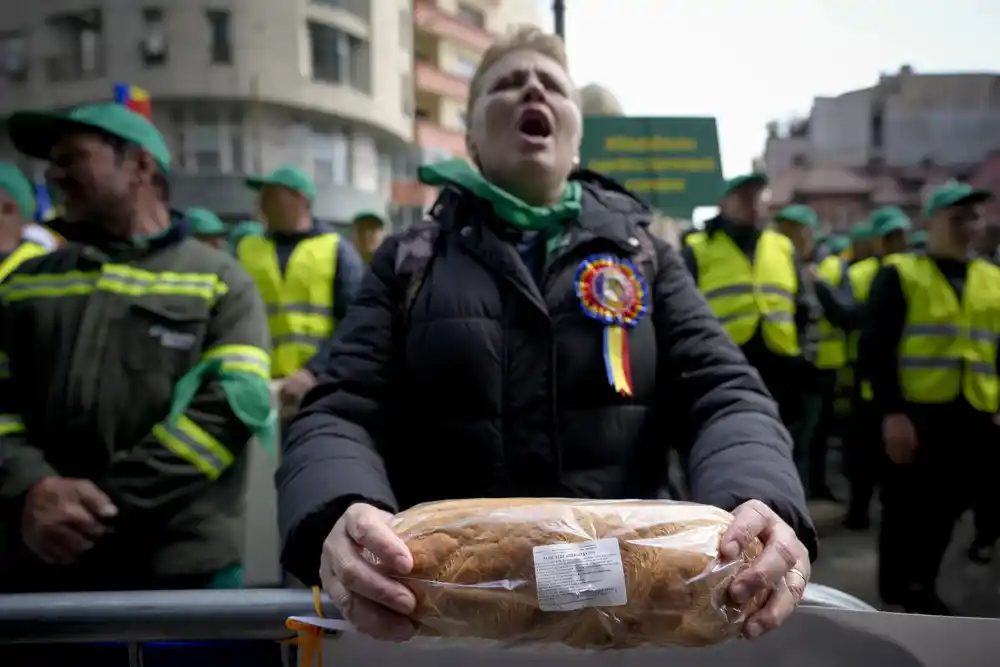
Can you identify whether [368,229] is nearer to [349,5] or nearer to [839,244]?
[349,5]

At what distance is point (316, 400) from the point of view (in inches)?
48.3

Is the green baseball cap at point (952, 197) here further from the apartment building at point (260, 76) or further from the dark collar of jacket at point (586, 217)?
the dark collar of jacket at point (586, 217)

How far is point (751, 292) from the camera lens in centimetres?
406

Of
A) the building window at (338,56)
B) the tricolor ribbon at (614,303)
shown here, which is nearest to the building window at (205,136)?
the building window at (338,56)

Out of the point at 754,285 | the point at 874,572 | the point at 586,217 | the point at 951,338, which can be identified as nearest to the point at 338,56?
the point at 754,285

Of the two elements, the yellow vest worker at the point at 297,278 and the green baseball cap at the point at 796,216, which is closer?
the yellow vest worker at the point at 297,278

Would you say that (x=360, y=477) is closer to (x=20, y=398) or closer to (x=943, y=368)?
(x=20, y=398)

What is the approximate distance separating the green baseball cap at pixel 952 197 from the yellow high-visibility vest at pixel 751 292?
3.41 ft

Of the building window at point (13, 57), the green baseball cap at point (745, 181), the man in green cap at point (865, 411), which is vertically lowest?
the man in green cap at point (865, 411)

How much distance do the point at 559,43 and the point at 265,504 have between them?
227 cm

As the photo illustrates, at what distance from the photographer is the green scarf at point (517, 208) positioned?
1.32 m

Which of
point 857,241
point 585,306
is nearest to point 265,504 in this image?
point 585,306

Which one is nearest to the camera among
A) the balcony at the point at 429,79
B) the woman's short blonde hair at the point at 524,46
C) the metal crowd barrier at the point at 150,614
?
the metal crowd barrier at the point at 150,614

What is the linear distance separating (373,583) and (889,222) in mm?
5186
